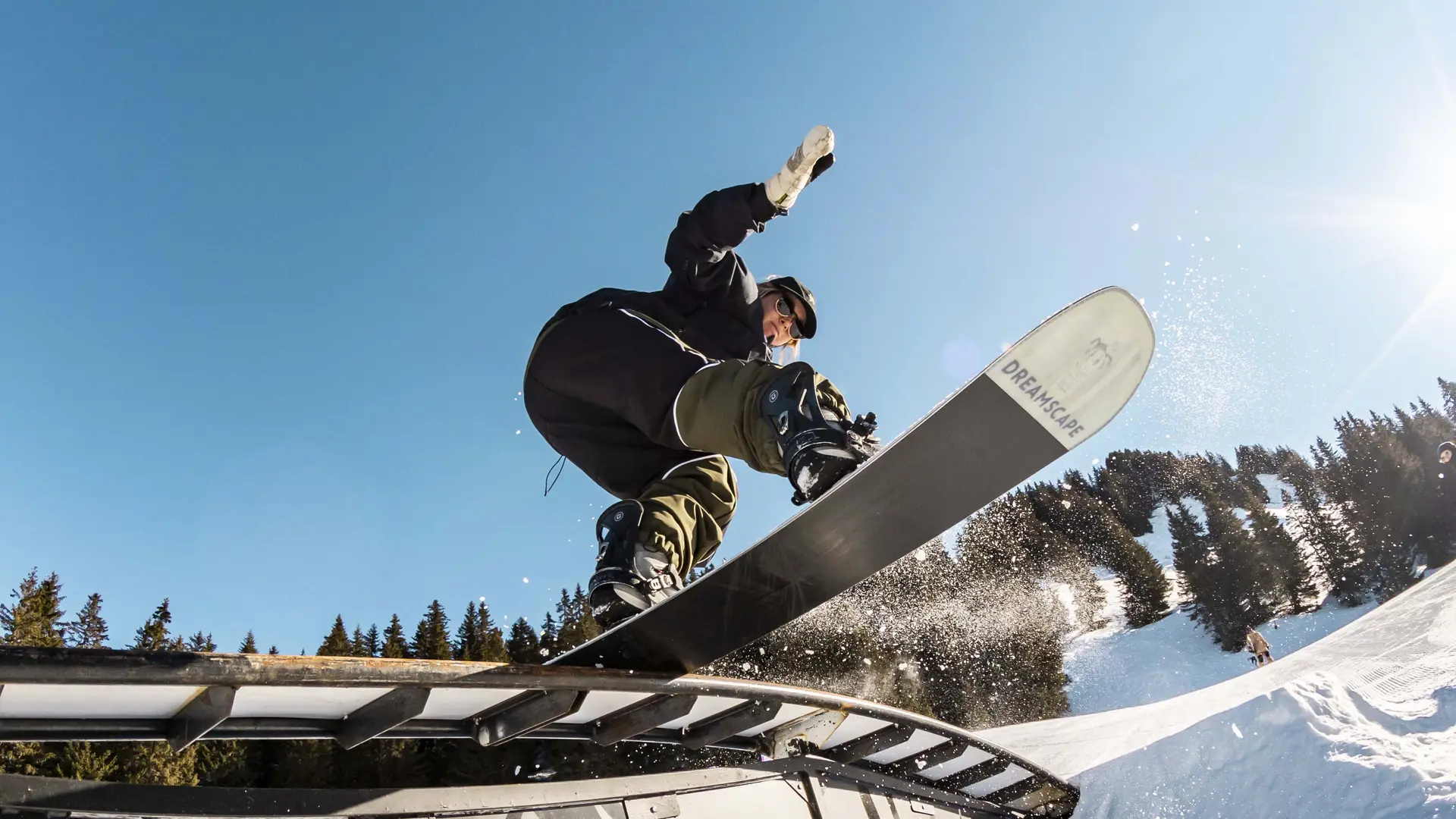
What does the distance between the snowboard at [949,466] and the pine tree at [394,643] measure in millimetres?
28172

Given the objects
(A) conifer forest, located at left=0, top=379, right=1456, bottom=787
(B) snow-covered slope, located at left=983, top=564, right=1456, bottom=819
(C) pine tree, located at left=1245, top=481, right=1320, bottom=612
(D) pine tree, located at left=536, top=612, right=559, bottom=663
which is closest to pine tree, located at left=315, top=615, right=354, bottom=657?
(A) conifer forest, located at left=0, top=379, right=1456, bottom=787

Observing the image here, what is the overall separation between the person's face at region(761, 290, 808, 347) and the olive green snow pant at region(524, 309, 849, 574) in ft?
2.12

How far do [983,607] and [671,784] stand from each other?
50.8 metres

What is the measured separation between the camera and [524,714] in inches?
106

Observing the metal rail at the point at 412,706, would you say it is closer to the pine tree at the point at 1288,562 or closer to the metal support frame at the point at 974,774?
the metal support frame at the point at 974,774

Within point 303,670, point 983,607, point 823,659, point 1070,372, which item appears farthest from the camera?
point 983,607

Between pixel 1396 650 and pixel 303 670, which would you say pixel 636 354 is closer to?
pixel 303 670

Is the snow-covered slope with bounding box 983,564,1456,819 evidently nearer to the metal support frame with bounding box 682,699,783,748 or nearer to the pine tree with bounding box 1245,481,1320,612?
the metal support frame with bounding box 682,699,783,748

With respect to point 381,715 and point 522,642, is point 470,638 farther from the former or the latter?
point 381,715

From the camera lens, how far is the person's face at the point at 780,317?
3.32 m

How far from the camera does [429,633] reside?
30.1 m

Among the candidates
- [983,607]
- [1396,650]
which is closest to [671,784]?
[1396,650]

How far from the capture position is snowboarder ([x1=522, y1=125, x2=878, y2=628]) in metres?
2.19

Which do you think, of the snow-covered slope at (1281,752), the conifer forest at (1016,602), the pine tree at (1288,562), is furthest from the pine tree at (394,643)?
the pine tree at (1288,562)
